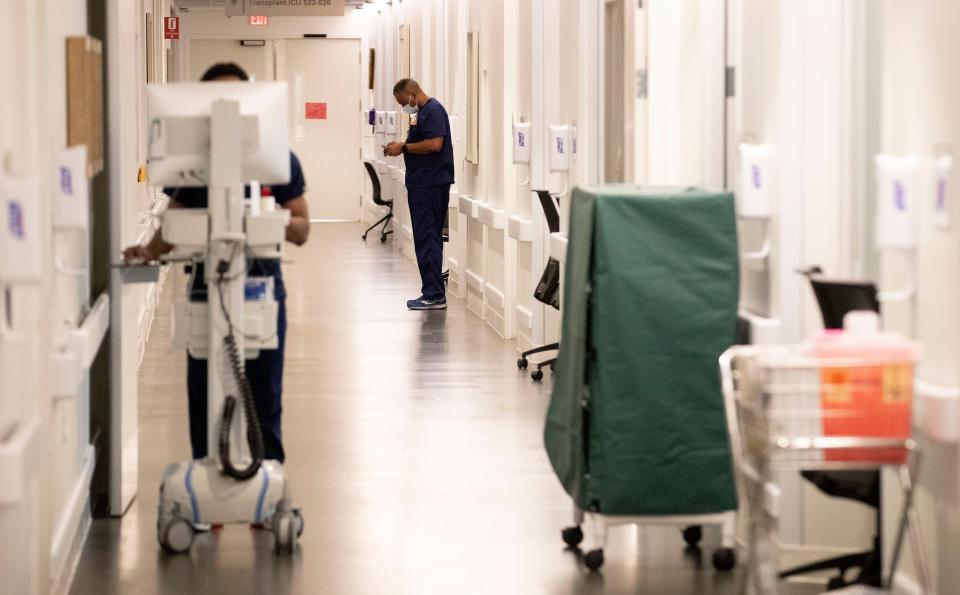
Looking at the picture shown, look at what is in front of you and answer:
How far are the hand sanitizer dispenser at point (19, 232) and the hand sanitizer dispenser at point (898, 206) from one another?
2088mm

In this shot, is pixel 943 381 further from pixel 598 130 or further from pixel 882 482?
pixel 598 130

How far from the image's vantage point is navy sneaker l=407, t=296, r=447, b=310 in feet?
40.5

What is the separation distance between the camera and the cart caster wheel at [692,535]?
5.38m

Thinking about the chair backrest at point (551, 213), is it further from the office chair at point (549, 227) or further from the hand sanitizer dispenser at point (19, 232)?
the hand sanitizer dispenser at point (19, 232)

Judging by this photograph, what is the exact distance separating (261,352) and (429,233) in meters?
6.91

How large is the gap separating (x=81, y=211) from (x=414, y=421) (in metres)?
3.56

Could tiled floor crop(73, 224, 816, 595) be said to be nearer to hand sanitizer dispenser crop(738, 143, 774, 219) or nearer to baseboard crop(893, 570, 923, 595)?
baseboard crop(893, 570, 923, 595)

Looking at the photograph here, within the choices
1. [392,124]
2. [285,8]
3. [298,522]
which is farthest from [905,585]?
[285,8]

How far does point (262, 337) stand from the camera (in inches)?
210

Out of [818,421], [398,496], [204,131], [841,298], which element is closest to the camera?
[818,421]

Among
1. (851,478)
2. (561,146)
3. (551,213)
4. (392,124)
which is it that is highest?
(392,124)

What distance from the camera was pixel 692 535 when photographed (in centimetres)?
538

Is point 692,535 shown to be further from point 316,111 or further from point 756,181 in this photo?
point 316,111

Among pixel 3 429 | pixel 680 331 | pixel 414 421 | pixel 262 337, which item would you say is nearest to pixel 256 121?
pixel 262 337
